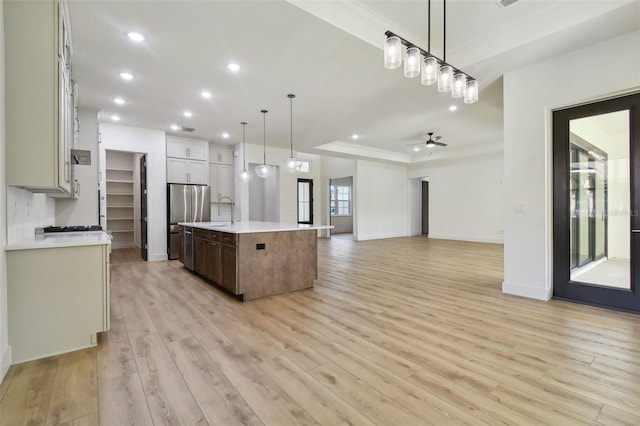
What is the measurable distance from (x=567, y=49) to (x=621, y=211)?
185 cm

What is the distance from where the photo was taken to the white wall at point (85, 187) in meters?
4.99

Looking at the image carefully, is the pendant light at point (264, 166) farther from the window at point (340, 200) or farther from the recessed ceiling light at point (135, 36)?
the window at point (340, 200)

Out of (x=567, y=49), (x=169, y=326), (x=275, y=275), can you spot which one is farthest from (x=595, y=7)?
(x=169, y=326)

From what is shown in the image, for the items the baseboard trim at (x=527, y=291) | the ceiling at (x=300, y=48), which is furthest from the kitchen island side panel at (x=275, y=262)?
the baseboard trim at (x=527, y=291)

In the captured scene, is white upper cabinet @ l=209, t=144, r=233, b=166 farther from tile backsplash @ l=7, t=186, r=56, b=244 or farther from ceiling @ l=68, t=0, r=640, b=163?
tile backsplash @ l=7, t=186, r=56, b=244

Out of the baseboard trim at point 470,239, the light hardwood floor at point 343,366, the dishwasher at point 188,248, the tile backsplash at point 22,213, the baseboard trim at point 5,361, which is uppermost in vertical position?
the tile backsplash at point 22,213

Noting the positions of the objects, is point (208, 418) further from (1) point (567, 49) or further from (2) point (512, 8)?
(1) point (567, 49)

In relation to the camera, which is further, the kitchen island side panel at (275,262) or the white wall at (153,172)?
the white wall at (153,172)

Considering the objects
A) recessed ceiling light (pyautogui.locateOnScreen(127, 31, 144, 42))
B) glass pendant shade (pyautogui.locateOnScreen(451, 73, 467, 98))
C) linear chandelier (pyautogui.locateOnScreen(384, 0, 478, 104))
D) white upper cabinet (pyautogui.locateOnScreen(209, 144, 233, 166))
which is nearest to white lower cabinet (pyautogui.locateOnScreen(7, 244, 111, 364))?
recessed ceiling light (pyautogui.locateOnScreen(127, 31, 144, 42))

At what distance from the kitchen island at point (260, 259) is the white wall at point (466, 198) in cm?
734

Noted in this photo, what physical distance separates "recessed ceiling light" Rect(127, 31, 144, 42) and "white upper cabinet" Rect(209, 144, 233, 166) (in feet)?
15.7

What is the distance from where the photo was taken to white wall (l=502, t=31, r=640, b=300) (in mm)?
3102

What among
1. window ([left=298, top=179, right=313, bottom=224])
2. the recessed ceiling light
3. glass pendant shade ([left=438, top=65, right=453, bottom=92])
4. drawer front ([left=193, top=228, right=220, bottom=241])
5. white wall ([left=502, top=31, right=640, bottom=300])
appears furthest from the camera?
window ([left=298, top=179, right=313, bottom=224])

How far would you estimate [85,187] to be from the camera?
16.7 feet
